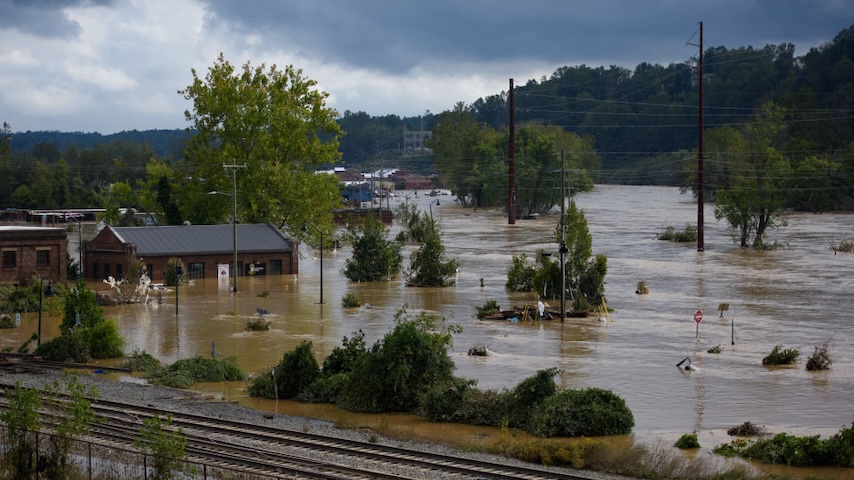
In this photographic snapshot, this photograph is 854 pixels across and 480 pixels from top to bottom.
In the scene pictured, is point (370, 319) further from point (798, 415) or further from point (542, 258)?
point (798, 415)

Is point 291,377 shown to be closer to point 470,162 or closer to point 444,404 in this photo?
point 444,404

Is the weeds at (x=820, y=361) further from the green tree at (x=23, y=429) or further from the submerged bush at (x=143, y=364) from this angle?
the green tree at (x=23, y=429)

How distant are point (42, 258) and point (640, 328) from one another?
3234cm

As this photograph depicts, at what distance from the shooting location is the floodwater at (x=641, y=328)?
3212cm

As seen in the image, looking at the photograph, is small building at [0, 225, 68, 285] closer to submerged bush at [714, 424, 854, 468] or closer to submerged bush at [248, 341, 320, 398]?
submerged bush at [248, 341, 320, 398]

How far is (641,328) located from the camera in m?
46.8

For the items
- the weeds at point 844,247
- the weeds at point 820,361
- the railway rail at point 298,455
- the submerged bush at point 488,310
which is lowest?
Result: the railway rail at point 298,455

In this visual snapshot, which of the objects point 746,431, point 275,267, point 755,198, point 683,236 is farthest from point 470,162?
point 746,431

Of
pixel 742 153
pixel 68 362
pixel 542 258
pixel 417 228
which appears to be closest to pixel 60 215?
pixel 417 228

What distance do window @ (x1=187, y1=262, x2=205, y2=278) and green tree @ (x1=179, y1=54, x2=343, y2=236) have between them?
1012cm

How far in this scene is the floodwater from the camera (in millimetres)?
32125

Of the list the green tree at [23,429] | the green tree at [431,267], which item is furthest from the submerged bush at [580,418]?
the green tree at [431,267]

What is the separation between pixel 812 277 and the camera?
66.7 m

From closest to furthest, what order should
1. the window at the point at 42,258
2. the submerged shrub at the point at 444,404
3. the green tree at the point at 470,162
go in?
1. the submerged shrub at the point at 444,404
2. the window at the point at 42,258
3. the green tree at the point at 470,162
